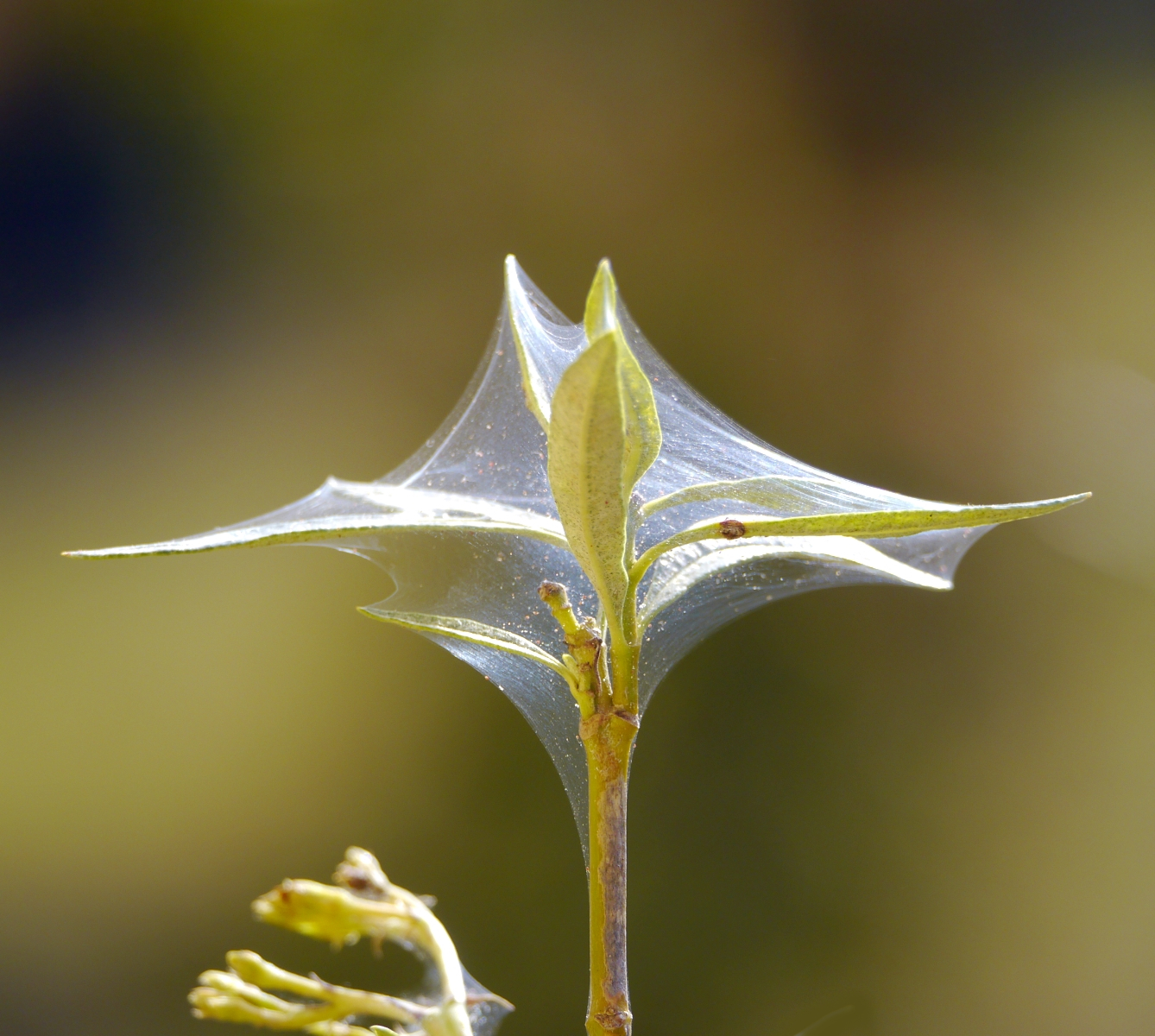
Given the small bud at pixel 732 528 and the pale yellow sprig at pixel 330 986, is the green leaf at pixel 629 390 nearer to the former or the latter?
the small bud at pixel 732 528

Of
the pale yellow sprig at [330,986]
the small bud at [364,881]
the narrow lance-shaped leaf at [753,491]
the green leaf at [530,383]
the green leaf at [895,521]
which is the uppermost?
the green leaf at [530,383]

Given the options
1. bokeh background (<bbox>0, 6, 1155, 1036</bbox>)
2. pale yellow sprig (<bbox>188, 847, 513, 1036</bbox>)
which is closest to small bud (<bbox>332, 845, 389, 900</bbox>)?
pale yellow sprig (<bbox>188, 847, 513, 1036</bbox>)

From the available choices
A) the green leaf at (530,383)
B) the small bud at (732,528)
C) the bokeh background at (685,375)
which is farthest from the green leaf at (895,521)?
the bokeh background at (685,375)

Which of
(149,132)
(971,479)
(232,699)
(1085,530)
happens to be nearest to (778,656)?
(971,479)

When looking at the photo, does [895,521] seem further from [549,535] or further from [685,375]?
[685,375]

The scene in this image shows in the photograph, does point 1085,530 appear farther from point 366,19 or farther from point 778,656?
point 366,19

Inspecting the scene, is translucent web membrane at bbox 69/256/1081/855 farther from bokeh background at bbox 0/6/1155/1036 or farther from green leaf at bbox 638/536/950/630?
bokeh background at bbox 0/6/1155/1036
